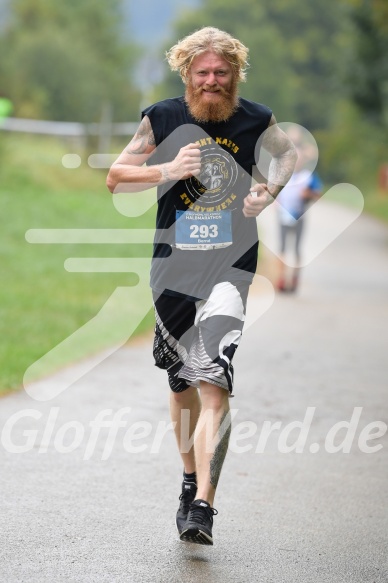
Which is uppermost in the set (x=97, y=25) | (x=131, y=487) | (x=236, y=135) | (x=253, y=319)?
(x=97, y=25)

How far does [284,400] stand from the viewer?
361 inches

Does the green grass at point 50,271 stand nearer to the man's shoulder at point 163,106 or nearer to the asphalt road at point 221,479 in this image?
the asphalt road at point 221,479

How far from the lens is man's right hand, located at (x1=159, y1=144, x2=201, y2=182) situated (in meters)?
5.32

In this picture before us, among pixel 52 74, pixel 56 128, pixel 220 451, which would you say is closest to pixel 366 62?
pixel 56 128

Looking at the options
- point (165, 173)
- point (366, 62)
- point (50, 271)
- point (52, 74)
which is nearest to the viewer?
point (165, 173)

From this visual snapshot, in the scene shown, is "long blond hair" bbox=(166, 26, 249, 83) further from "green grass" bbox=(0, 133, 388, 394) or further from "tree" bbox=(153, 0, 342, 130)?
"tree" bbox=(153, 0, 342, 130)

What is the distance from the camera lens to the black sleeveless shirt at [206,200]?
18.0ft

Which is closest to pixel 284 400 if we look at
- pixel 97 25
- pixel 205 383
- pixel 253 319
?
pixel 205 383

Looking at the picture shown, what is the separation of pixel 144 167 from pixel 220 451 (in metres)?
1.28

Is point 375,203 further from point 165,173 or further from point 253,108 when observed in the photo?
point 165,173

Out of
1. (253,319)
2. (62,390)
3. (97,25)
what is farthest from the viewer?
(97,25)

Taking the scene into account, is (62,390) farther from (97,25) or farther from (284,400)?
(97,25)

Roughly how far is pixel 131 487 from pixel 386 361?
539 centimetres

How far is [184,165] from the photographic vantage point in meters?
5.33
